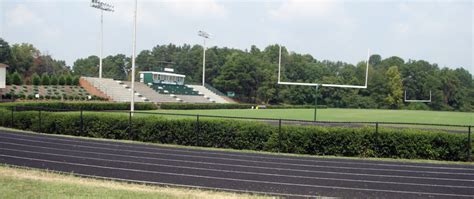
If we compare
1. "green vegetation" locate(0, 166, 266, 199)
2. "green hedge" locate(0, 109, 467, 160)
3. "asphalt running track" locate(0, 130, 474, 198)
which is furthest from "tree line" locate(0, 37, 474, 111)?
"green vegetation" locate(0, 166, 266, 199)

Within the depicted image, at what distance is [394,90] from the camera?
324ft

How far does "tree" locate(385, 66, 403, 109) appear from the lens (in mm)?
97425

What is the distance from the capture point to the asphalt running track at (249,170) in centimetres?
1024

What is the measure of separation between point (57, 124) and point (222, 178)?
13.0 meters

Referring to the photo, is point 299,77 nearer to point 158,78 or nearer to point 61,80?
point 158,78

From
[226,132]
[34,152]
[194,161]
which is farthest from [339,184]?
[34,152]

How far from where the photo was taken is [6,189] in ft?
27.7

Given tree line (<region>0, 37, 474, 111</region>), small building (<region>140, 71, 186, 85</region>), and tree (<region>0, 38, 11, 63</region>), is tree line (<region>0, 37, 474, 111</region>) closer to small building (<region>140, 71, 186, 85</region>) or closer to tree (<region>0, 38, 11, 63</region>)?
tree (<region>0, 38, 11, 63</region>)

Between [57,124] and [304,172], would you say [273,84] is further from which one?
[304,172]

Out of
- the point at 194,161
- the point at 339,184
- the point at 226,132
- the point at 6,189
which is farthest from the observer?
the point at 226,132

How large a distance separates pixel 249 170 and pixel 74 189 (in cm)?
500

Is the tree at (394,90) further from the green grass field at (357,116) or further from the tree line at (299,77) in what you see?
the green grass field at (357,116)

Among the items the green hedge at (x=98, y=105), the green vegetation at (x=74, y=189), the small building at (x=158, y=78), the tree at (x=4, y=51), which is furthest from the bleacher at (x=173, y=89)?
the green vegetation at (x=74, y=189)

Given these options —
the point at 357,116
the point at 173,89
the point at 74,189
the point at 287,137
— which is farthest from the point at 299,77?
the point at 74,189
